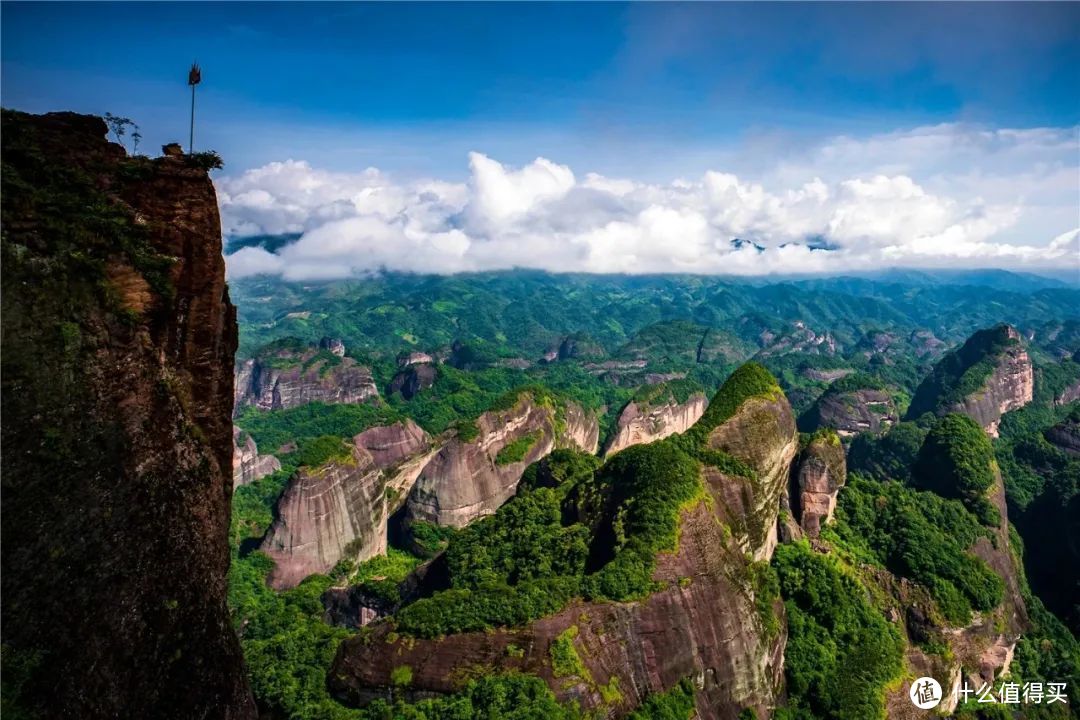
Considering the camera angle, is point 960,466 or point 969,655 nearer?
point 969,655

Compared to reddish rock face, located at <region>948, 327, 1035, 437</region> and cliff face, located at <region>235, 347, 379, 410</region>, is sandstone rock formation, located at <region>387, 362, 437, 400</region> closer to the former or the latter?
cliff face, located at <region>235, 347, 379, 410</region>

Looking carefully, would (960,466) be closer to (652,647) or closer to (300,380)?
(652,647)

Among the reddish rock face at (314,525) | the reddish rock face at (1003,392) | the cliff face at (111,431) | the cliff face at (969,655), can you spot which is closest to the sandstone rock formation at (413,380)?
Result: the reddish rock face at (314,525)

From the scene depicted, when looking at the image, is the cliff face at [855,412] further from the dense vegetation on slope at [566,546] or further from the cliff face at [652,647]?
the cliff face at [652,647]
